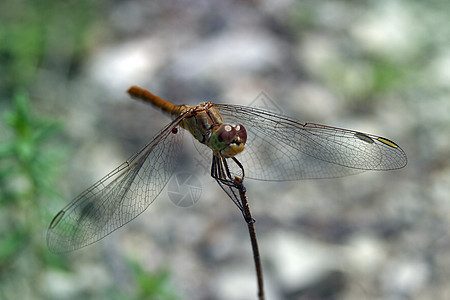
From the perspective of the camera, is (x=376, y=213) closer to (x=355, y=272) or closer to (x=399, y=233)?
(x=399, y=233)

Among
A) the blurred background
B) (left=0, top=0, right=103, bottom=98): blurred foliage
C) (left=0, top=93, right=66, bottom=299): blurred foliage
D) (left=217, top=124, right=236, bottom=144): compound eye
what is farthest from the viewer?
(left=0, top=0, right=103, bottom=98): blurred foliage

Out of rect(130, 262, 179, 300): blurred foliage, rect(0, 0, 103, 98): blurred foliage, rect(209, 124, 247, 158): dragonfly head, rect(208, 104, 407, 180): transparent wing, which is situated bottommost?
rect(130, 262, 179, 300): blurred foliage

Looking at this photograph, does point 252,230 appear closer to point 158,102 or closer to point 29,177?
point 158,102

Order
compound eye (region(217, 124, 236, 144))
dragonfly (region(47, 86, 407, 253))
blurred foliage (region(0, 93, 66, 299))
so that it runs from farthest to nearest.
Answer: blurred foliage (region(0, 93, 66, 299)), dragonfly (region(47, 86, 407, 253)), compound eye (region(217, 124, 236, 144))

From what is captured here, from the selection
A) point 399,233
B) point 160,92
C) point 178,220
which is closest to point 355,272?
point 399,233

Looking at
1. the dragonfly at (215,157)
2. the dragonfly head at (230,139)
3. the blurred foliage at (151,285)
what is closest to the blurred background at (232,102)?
the blurred foliage at (151,285)

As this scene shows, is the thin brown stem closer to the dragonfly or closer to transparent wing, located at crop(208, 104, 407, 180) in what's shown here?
the dragonfly

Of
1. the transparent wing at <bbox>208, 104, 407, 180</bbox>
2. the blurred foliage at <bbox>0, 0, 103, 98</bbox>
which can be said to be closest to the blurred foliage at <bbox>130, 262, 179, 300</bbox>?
the transparent wing at <bbox>208, 104, 407, 180</bbox>

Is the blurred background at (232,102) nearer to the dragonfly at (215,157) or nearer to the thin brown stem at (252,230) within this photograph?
the dragonfly at (215,157)

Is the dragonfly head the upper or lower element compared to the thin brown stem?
upper

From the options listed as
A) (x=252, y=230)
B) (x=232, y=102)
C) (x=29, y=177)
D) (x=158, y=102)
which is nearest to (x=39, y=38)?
(x=232, y=102)
